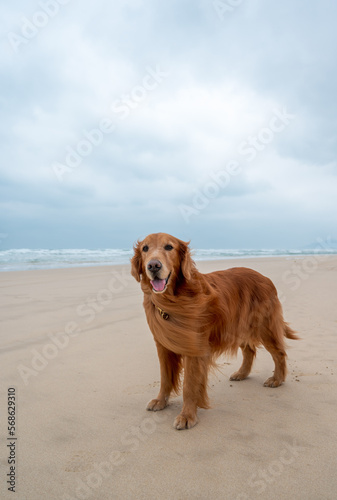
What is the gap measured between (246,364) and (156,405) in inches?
44.3

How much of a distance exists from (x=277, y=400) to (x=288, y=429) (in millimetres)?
521

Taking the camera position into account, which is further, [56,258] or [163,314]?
[56,258]

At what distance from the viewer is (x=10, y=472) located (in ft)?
6.56

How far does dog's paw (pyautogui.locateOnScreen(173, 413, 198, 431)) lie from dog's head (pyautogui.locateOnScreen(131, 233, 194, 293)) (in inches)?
38.2

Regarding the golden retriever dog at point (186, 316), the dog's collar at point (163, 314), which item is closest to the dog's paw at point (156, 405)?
the golden retriever dog at point (186, 316)

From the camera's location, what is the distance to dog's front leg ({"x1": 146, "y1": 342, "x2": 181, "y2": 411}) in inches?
115

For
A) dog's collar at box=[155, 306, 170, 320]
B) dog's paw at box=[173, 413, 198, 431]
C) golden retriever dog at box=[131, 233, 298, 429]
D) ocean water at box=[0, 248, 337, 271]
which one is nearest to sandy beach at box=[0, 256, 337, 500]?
dog's paw at box=[173, 413, 198, 431]

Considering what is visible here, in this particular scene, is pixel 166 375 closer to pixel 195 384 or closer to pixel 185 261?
pixel 195 384

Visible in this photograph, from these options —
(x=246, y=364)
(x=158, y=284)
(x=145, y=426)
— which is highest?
(x=158, y=284)

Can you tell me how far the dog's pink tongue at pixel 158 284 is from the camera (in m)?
2.60

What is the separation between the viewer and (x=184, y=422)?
258 centimetres

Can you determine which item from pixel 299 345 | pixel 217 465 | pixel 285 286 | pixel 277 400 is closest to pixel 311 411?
pixel 277 400

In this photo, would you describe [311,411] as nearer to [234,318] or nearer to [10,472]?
[234,318]

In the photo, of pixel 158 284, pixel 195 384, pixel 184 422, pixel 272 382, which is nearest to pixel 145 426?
pixel 184 422
